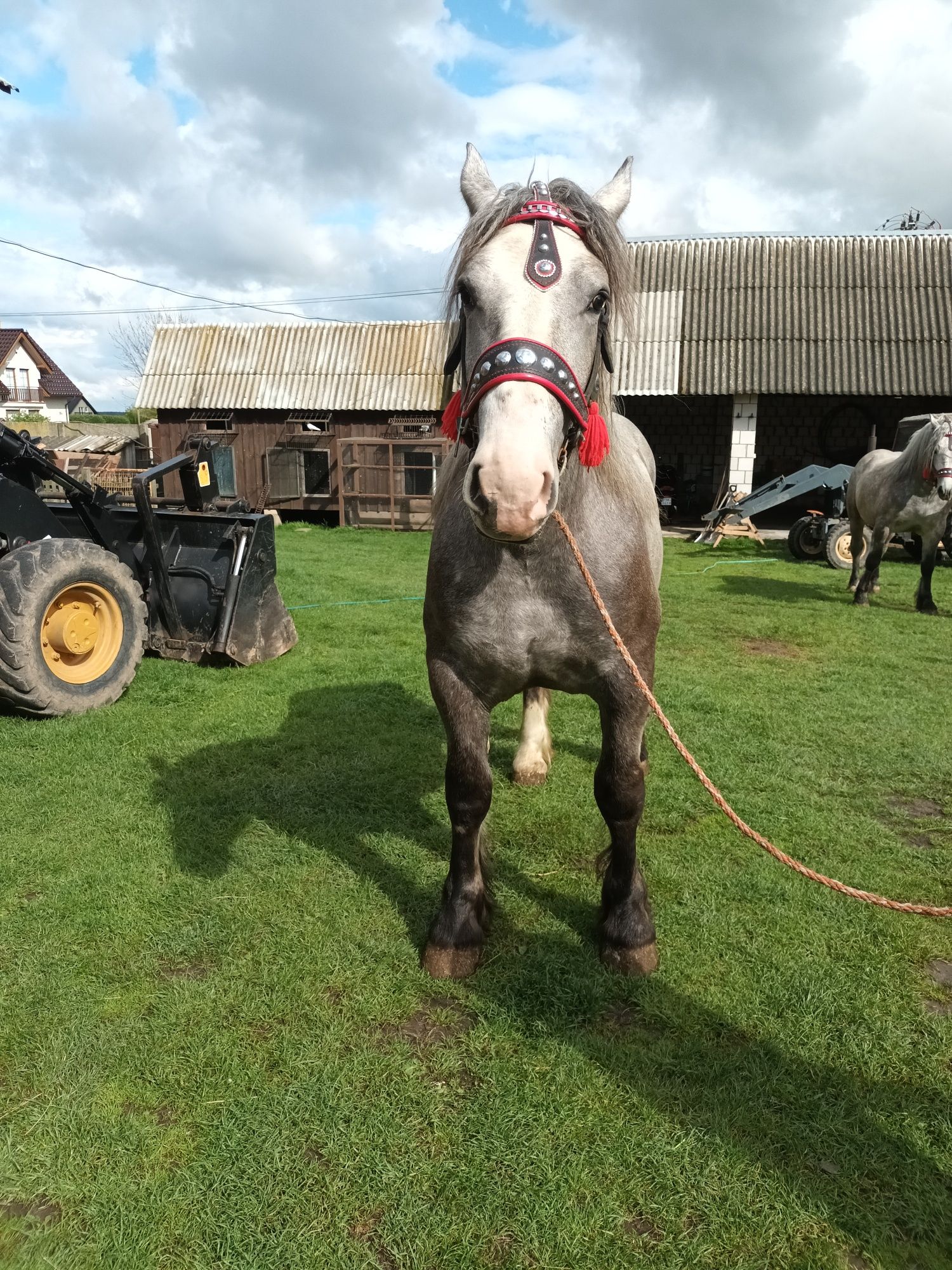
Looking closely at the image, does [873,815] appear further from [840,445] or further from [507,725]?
[840,445]

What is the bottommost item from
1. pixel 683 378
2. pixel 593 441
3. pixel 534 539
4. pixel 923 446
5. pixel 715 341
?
pixel 534 539

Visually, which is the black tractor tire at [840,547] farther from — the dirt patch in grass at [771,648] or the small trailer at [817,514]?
the dirt patch in grass at [771,648]

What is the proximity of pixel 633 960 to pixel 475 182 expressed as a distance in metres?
2.51

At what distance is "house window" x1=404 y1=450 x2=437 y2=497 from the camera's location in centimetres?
1627

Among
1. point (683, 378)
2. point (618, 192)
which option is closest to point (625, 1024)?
point (618, 192)

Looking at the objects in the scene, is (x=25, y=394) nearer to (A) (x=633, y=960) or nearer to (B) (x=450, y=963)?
(B) (x=450, y=963)

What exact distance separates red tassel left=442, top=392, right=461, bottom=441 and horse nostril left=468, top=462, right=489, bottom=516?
39 centimetres

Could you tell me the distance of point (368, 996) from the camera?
96.7 inches

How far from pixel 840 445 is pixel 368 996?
19170mm

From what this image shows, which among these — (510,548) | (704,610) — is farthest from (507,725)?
(704,610)

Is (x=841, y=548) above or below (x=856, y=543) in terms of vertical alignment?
below

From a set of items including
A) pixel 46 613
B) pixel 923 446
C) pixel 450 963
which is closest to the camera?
pixel 450 963

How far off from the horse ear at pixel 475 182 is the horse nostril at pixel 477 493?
103 cm

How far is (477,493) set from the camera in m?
1.68
